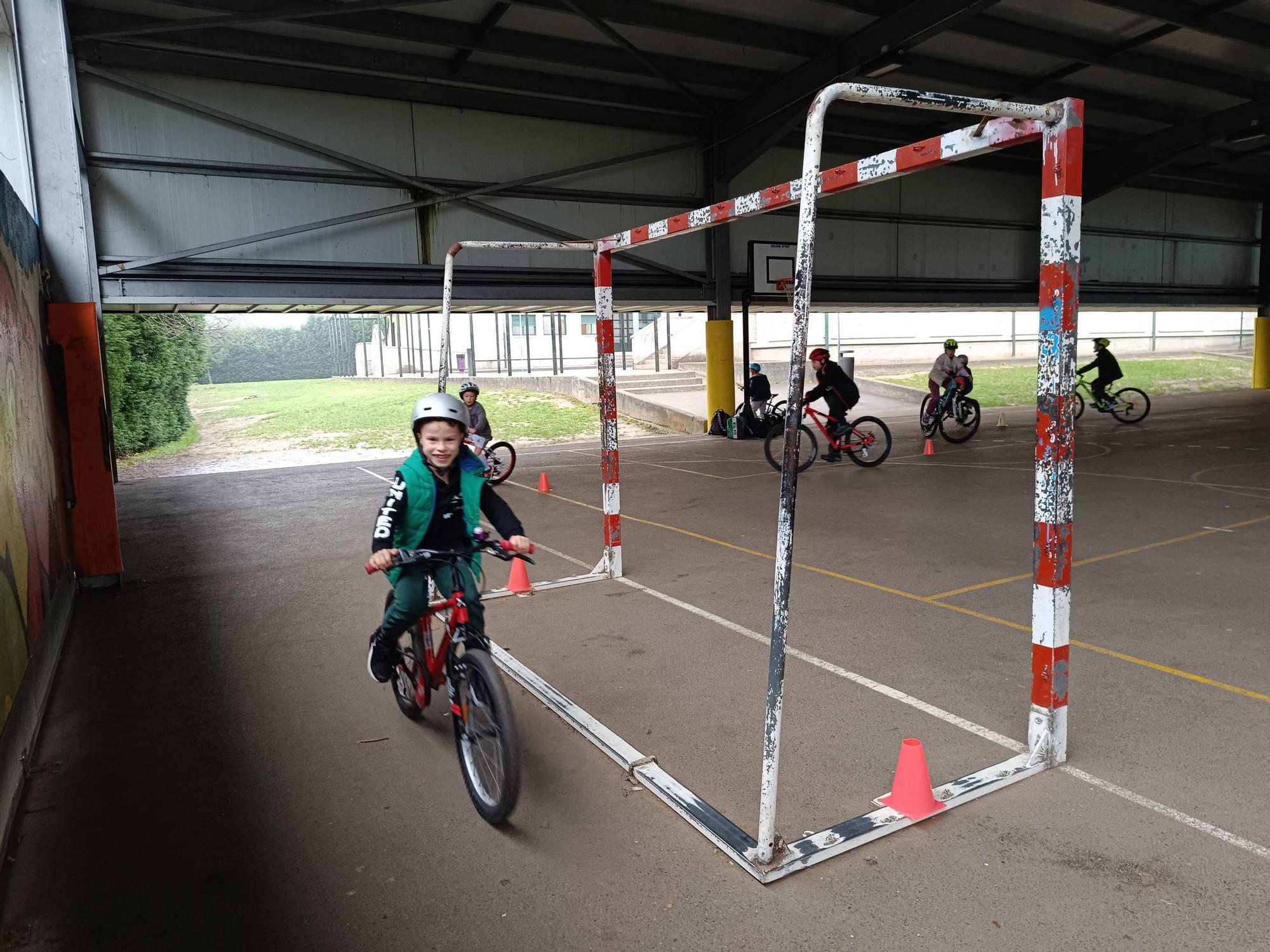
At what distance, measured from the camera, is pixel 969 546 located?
7.24 m

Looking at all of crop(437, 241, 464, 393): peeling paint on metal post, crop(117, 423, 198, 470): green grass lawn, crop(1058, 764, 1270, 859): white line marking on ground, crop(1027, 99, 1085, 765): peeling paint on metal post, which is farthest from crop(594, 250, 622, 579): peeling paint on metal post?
crop(117, 423, 198, 470): green grass lawn

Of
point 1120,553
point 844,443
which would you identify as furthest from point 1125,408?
point 1120,553

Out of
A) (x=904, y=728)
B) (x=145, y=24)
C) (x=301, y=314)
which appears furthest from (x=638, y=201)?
(x=904, y=728)

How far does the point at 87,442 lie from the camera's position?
6.64 meters

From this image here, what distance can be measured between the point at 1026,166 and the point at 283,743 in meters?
22.6

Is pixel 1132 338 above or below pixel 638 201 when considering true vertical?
below

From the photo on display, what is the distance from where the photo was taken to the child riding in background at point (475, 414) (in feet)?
33.8

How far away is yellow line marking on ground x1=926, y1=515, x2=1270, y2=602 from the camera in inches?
235

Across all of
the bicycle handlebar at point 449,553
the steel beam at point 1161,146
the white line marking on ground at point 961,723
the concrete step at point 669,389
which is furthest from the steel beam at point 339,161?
the steel beam at point 1161,146

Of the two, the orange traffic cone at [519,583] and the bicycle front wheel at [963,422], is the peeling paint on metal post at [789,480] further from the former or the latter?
the bicycle front wheel at [963,422]

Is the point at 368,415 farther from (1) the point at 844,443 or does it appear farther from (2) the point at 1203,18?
(2) the point at 1203,18

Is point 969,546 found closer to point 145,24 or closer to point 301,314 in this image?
point 145,24

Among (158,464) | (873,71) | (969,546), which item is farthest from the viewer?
(158,464)

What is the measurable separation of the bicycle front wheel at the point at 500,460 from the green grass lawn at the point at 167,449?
10.2 m
